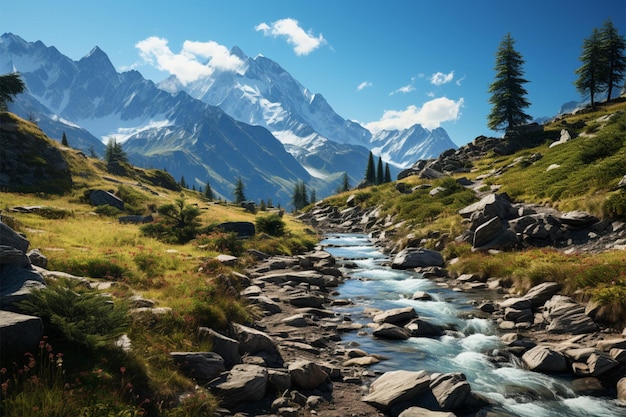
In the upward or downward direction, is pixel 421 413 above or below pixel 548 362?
above

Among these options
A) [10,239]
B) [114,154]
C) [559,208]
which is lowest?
[559,208]

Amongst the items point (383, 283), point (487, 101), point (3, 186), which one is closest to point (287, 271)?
point (383, 283)

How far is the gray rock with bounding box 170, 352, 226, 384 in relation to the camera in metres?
7.56

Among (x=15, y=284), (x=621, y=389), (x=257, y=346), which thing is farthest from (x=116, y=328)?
(x=621, y=389)

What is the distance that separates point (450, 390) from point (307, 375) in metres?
3.00

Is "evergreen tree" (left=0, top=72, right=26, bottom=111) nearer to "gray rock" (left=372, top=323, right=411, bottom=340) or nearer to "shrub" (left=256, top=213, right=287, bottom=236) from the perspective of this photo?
"shrub" (left=256, top=213, right=287, bottom=236)

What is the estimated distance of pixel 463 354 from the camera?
34.2 feet

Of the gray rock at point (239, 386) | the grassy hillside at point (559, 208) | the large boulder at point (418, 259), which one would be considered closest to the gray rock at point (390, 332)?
the gray rock at point (239, 386)

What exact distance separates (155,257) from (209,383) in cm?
1089

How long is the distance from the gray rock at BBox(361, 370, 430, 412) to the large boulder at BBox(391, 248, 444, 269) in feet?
49.1

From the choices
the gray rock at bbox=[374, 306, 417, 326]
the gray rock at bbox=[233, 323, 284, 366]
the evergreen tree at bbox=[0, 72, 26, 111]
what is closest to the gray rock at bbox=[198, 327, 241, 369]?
the gray rock at bbox=[233, 323, 284, 366]

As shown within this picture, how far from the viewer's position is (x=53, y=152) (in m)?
45.0

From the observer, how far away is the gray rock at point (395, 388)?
7535 millimetres

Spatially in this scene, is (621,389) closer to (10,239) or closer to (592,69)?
(10,239)
